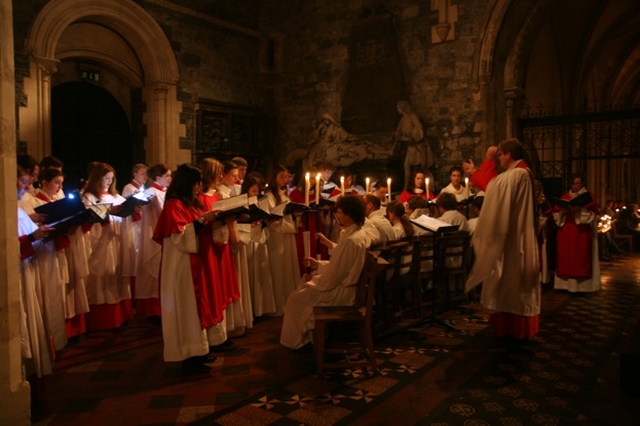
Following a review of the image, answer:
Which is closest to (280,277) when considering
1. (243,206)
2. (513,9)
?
(243,206)

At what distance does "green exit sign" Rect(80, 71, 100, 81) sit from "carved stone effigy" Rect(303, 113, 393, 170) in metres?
4.75

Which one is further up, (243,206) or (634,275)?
(243,206)

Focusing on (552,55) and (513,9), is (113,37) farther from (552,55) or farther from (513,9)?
(552,55)

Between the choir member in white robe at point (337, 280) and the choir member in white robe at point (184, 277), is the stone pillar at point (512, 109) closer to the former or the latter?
the choir member in white robe at point (337, 280)

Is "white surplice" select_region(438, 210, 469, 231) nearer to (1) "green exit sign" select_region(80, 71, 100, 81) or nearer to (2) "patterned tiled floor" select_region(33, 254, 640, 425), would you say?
(2) "patterned tiled floor" select_region(33, 254, 640, 425)

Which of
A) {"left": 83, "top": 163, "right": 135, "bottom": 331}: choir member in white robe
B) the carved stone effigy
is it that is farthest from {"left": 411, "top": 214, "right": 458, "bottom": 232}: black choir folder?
the carved stone effigy

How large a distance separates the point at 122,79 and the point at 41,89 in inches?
103

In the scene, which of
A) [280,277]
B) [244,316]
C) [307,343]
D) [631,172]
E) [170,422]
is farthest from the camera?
[631,172]

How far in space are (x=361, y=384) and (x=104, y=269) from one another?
3.01 m

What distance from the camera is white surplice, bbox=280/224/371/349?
4.15 m

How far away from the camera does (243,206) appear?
413 cm

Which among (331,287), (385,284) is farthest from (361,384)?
(385,284)

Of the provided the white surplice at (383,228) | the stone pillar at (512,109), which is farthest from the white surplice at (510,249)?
the stone pillar at (512,109)

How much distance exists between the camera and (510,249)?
4.69 metres
